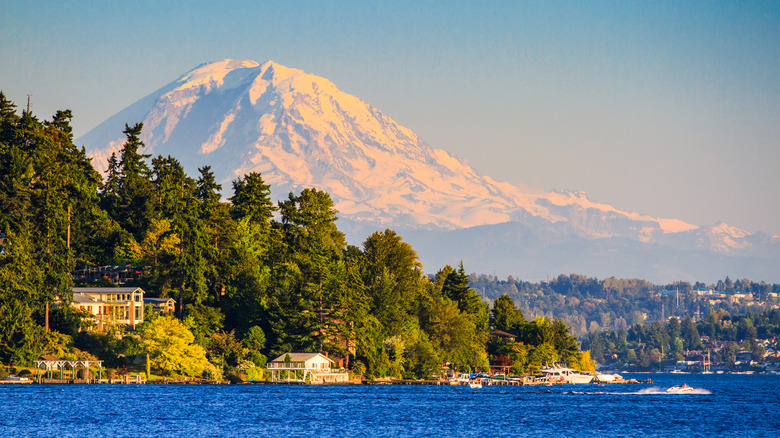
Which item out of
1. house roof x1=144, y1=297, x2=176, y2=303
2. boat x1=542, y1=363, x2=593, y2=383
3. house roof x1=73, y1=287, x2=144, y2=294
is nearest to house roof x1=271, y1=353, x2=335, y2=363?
house roof x1=144, y1=297, x2=176, y2=303

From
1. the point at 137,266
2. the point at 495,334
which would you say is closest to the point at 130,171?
the point at 137,266

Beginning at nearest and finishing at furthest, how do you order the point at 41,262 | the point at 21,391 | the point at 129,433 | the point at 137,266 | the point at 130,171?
1. the point at 129,433
2. the point at 21,391
3. the point at 41,262
4. the point at 137,266
5. the point at 130,171

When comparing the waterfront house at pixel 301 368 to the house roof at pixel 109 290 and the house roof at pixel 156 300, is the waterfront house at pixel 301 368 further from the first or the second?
the house roof at pixel 109 290

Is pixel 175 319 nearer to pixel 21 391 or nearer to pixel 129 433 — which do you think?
pixel 21 391

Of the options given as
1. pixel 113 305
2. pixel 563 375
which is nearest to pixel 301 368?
pixel 113 305

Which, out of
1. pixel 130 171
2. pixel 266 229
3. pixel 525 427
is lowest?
pixel 525 427

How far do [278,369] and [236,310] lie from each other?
389 inches

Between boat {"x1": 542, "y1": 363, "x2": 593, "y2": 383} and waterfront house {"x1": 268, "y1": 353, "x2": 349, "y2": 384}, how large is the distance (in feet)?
146

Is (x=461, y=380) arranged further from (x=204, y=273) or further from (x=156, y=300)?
(x=156, y=300)

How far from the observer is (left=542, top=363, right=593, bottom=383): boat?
16061 cm

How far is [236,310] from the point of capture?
131500 millimetres

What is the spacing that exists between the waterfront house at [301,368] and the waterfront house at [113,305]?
17.4 meters

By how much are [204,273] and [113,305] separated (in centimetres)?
1201

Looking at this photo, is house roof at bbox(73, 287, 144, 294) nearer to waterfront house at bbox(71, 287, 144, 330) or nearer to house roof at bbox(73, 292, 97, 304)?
waterfront house at bbox(71, 287, 144, 330)
